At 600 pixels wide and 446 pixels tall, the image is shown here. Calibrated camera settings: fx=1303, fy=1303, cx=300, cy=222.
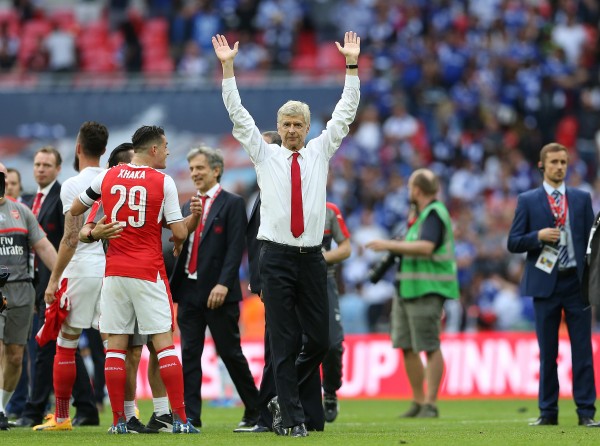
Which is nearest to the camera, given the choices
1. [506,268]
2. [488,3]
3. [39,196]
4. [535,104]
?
[39,196]

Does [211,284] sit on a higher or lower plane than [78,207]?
lower

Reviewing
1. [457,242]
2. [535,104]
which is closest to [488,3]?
[535,104]

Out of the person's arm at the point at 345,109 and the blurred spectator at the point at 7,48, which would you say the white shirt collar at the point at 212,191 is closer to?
the person's arm at the point at 345,109

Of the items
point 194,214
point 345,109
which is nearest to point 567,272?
point 345,109

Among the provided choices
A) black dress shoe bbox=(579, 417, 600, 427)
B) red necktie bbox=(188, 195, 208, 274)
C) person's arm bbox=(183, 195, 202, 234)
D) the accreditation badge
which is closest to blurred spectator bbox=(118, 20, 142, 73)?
red necktie bbox=(188, 195, 208, 274)

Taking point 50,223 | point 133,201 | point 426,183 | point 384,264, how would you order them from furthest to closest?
point 384,264
point 426,183
point 50,223
point 133,201

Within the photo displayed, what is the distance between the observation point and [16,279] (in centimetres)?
1127

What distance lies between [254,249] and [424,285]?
2894 millimetres

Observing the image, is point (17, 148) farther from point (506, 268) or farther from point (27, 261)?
point (27, 261)

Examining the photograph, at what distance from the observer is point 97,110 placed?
26703 mm

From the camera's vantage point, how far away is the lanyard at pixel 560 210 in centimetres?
1218

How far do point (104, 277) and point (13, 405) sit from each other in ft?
13.0

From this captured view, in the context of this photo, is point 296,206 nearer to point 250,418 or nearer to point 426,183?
point 250,418

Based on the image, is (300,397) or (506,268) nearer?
(300,397)
